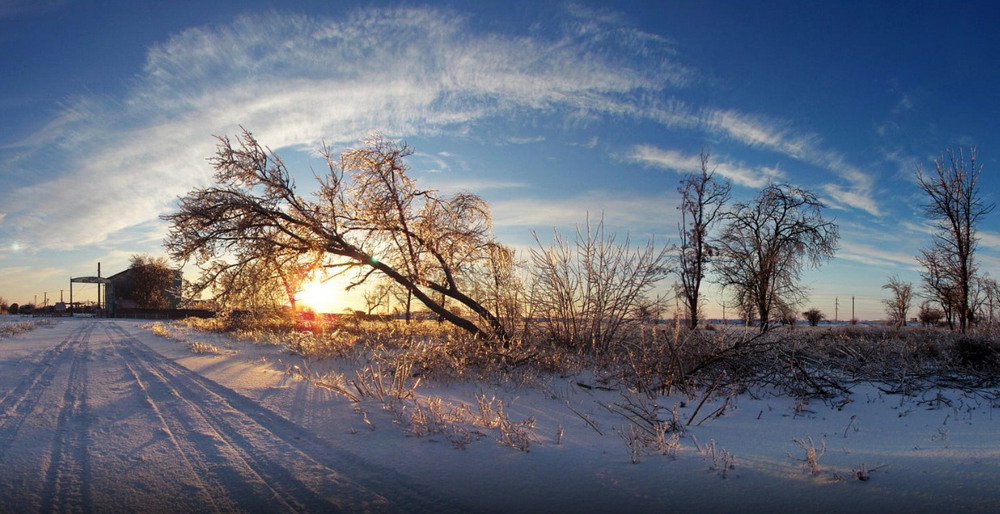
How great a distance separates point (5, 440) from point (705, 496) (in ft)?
16.6

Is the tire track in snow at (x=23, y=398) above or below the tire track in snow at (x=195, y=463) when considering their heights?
below

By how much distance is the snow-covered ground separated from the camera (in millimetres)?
2854

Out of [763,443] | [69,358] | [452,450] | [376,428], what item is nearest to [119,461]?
[376,428]

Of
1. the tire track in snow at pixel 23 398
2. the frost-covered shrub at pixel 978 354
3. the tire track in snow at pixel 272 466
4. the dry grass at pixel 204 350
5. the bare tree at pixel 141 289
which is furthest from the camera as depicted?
the bare tree at pixel 141 289

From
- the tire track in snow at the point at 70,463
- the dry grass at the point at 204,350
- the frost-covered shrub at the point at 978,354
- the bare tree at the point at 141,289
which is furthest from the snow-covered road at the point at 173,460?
the bare tree at the point at 141,289

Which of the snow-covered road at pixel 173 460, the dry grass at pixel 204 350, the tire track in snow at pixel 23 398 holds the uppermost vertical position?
the snow-covered road at pixel 173 460

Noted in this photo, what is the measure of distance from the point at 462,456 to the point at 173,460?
1.95 meters

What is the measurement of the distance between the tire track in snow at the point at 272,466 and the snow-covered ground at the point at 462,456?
0.02 m

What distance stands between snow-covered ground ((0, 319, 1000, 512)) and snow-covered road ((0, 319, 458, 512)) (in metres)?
0.02

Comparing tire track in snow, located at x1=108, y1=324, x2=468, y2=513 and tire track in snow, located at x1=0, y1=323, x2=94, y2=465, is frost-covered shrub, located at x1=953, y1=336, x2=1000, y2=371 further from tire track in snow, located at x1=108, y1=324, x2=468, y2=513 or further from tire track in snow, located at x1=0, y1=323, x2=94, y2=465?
tire track in snow, located at x1=0, y1=323, x2=94, y2=465

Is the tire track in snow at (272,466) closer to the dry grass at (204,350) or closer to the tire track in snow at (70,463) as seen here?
the tire track in snow at (70,463)

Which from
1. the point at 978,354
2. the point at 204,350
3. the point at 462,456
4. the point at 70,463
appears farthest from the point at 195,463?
the point at 978,354

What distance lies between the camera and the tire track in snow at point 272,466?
9.21 ft

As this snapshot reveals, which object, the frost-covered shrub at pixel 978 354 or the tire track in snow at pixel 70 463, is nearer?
the tire track in snow at pixel 70 463
